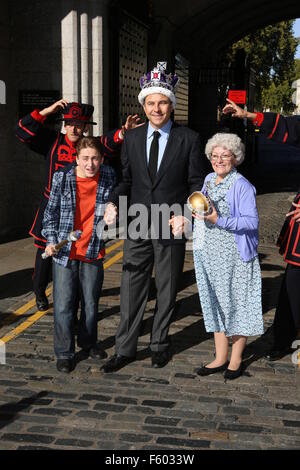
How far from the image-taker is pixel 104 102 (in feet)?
34.2

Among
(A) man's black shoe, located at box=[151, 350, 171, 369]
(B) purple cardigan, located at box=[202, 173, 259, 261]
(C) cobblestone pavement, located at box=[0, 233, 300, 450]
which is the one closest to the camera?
(C) cobblestone pavement, located at box=[0, 233, 300, 450]

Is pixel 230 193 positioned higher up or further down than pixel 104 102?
further down

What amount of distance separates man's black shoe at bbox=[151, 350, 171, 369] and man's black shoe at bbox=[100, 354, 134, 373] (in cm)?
20

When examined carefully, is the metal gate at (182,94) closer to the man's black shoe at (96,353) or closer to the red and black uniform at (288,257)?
the red and black uniform at (288,257)

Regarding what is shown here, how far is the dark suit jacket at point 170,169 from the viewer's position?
4719mm

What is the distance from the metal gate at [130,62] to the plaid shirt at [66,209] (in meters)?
7.13

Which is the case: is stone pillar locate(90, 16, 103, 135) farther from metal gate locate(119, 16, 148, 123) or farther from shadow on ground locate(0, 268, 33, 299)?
shadow on ground locate(0, 268, 33, 299)

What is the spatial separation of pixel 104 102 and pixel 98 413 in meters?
7.12

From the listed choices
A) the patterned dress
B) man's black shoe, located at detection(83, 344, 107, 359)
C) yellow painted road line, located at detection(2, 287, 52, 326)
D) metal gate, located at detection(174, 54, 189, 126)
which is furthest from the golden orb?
metal gate, located at detection(174, 54, 189, 126)

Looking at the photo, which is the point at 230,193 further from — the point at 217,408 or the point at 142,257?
the point at 217,408

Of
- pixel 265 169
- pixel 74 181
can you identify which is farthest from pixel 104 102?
pixel 265 169

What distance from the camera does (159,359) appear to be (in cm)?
496

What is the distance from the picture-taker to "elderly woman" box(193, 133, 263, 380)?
4.41 m

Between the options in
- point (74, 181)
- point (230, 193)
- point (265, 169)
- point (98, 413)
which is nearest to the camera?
Answer: point (98, 413)
